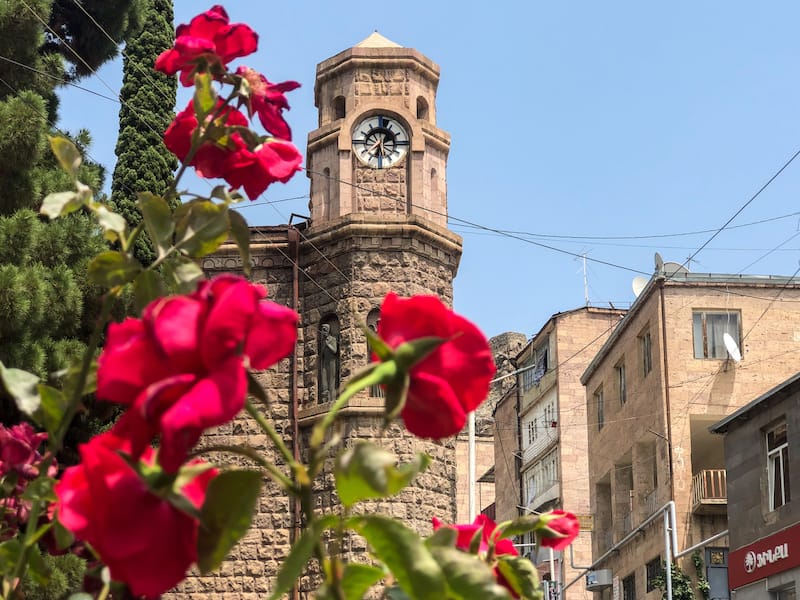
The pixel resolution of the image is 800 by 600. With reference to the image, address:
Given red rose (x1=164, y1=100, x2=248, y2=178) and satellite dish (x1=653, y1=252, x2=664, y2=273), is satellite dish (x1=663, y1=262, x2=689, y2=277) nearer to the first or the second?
satellite dish (x1=653, y1=252, x2=664, y2=273)

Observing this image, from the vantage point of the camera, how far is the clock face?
21141 millimetres

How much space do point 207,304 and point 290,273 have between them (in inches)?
810

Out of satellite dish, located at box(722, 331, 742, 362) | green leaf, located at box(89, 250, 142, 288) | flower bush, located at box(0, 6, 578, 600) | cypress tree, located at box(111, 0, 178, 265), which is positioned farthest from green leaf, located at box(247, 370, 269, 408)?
satellite dish, located at box(722, 331, 742, 362)

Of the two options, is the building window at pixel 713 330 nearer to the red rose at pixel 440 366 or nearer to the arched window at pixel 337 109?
the arched window at pixel 337 109

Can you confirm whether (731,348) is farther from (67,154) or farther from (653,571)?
(67,154)

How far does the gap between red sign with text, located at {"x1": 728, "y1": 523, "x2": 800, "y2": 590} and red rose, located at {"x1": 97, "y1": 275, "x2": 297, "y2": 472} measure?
2171 centimetres

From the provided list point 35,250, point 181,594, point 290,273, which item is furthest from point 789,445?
point 35,250

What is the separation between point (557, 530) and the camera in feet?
7.01

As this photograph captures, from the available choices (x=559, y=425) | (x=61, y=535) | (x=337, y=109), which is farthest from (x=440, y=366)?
(x=559, y=425)

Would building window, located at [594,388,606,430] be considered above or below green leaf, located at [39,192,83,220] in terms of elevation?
above

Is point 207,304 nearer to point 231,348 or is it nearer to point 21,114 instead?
point 231,348

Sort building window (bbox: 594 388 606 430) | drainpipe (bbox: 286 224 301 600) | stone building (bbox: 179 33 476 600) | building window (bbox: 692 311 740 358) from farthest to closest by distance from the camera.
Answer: building window (bbox: 594 388 606 430) → building window (bbox: 692 311 740 358) → stone building (bbox: 179 33 476 600) → drainpipe (bbox: 286 224 301 600)

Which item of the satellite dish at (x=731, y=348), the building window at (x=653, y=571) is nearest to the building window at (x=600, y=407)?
the building window at (x=653, y=571)

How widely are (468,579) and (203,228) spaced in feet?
2.31
